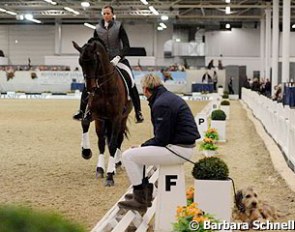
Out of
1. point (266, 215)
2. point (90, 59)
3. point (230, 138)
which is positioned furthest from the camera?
point (230, 138)

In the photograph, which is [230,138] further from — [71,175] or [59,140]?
[71,175]

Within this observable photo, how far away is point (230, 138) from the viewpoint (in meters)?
13.3

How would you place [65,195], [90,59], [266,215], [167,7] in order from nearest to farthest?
[266,215], [65,195], [90,59], [167,7]

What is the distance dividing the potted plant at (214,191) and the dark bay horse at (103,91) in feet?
9.02

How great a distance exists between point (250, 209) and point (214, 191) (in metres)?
0.51

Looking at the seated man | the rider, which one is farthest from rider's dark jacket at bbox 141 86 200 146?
the rider

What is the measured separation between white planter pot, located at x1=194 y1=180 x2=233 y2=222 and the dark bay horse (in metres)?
2.77

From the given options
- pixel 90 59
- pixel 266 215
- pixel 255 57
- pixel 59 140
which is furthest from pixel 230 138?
pixel 255 57

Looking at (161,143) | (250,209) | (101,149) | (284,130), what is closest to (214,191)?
(250,209)

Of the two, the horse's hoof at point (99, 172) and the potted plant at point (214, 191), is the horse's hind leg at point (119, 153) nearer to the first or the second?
the horse's hoof at point (99, 172)

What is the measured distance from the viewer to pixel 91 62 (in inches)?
280

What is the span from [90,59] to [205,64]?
42.8 meters

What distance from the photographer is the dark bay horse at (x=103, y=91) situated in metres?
7.11

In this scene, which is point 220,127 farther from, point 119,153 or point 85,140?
point 85,140
